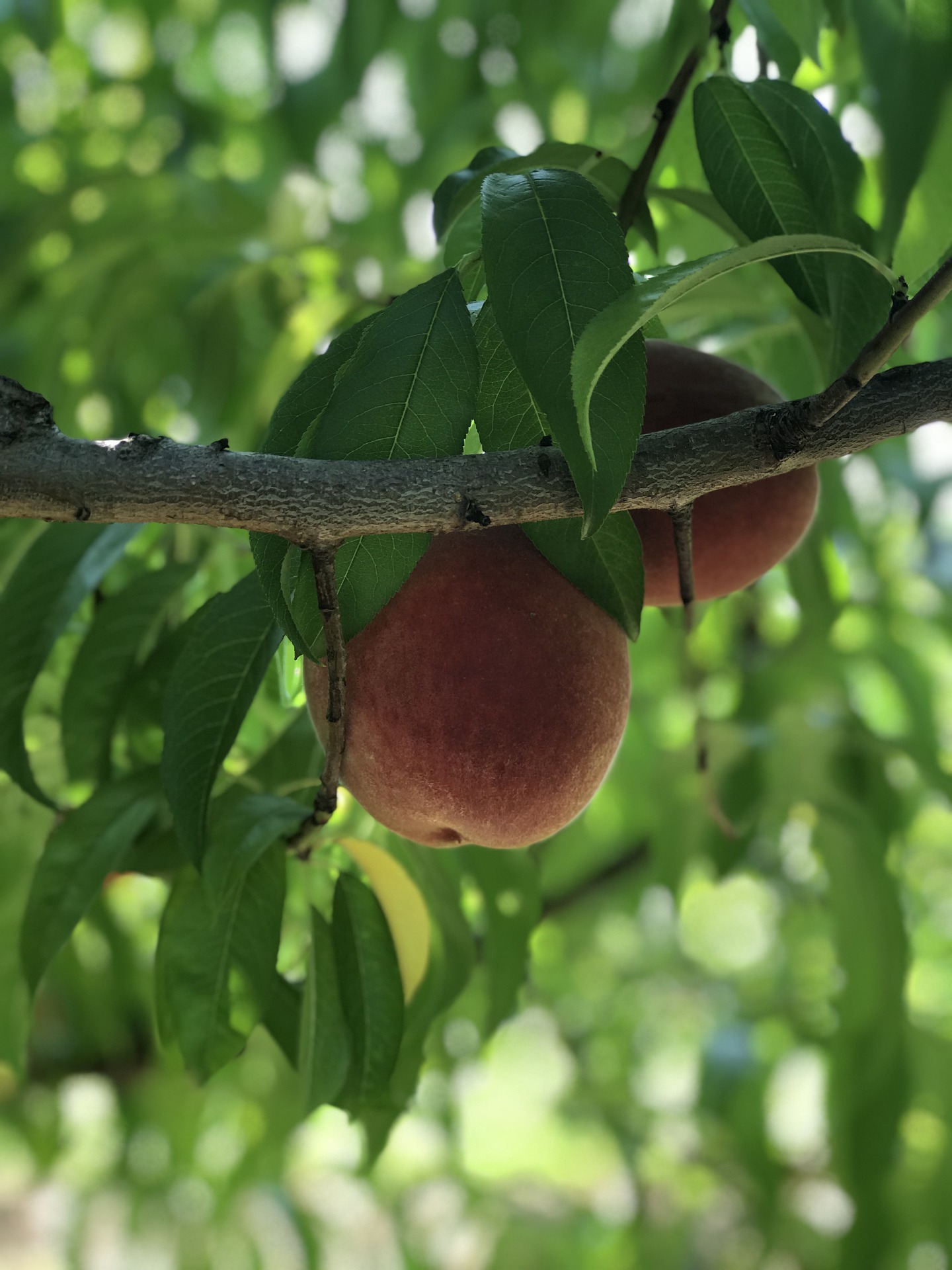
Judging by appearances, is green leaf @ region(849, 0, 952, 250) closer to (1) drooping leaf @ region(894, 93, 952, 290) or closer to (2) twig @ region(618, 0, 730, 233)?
(1) drooping leaf @ region(894, 93, 952, 290)

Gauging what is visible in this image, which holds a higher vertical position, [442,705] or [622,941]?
[442,705]

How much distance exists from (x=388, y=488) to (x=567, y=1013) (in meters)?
1.94

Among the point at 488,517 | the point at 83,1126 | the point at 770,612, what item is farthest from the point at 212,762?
the point at 83,1126

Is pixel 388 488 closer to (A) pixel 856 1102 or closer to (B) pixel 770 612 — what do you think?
(A) pixel 856 1102

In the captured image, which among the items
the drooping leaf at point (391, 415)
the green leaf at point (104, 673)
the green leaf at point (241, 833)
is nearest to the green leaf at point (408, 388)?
the drooping leaf at point (391, 415)

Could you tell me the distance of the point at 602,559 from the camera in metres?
0.58

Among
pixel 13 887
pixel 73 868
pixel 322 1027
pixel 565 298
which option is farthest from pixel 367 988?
pixel 13 887

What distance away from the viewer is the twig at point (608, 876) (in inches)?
66.2

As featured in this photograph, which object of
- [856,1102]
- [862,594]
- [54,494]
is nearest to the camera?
[54,494]

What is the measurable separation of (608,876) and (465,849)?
87 centimetres

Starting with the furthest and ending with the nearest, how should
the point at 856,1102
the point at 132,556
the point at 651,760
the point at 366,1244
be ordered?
the point at 366,1244, the point at 651,760, the point at 856,1102, the point at 132,556

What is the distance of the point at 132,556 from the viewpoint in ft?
3.43

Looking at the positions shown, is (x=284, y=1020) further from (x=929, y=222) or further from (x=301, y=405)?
(x=929, y=222)

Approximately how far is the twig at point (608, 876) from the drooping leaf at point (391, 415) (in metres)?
1.21
